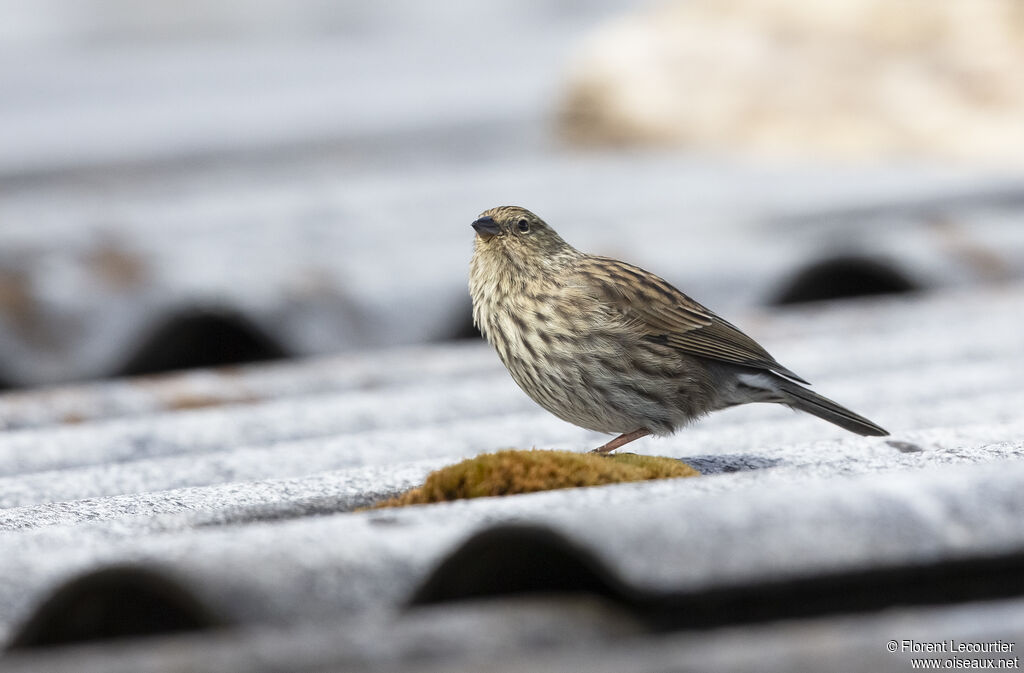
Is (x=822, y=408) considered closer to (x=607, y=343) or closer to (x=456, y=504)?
(x=607, y=343)

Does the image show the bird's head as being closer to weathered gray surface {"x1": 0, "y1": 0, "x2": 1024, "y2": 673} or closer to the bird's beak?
the bird's beak

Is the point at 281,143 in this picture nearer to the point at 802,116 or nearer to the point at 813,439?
the point at 802,116

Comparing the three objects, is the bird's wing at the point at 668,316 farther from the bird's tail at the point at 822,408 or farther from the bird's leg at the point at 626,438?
the bird's leg at the point at 626,438

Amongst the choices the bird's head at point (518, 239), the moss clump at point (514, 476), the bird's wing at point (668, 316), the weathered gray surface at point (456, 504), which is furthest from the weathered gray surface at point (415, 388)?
the bird's head at point (518, 239)

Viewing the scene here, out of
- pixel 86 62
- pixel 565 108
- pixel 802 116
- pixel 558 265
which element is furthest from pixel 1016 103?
pixel 86 62

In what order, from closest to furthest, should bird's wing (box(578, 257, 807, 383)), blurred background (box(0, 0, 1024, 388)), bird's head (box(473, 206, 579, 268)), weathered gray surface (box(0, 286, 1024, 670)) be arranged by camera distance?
weathered gray surface (box(0, 286, 1024, 670)) → bird's wing (box(578, 257, 807, 383)) → bird's head (box(473, 206, 579, 268)) → blurred background (box(0, 0, 1024, 388))

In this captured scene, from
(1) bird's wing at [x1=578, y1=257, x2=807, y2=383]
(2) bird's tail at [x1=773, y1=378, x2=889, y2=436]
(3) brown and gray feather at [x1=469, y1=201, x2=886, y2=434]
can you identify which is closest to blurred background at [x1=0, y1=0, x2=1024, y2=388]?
(3) brown and gray feather at [x1=469, y1=201, x2=886, y2=434]

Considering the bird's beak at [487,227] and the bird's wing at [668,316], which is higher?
the bird's beak at [487,227]
